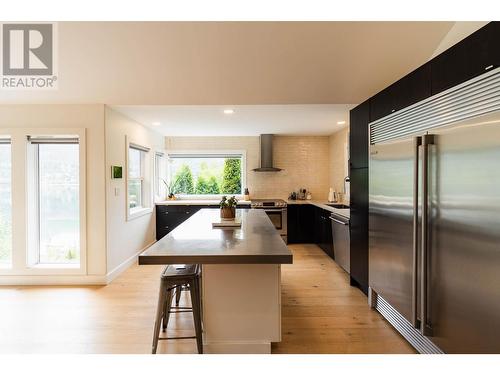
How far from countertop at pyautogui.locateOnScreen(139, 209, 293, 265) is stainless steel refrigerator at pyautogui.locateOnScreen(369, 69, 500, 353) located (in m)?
1.02

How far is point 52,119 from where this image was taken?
3.68 metres

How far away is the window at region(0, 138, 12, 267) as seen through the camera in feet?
12.4

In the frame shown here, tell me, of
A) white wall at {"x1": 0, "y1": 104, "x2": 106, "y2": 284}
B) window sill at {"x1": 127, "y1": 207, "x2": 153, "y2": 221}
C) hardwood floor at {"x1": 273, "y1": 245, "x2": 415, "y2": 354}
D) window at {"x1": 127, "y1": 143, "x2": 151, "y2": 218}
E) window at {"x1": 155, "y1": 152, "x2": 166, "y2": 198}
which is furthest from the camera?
window at {"x1": 155, "y1": 152, "x2": 166, "y2": 198}

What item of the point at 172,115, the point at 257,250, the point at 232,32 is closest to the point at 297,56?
the point at 232,32

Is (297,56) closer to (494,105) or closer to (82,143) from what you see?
(494,105)

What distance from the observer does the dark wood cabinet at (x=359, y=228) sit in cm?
315

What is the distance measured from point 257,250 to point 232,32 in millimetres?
1936

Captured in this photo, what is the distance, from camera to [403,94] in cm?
243

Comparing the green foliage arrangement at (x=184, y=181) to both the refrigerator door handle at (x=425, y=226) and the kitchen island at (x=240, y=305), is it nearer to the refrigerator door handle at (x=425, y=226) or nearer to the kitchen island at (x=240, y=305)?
the kitchen island at (x=240, y=305)

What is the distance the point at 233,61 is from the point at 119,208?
2.57m

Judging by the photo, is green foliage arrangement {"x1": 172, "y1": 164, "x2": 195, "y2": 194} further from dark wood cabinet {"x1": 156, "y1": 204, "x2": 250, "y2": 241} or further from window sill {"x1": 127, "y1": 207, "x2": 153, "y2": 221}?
window sill {"x1": 127, "y1": 207, "x2": 153, "y2": 221}

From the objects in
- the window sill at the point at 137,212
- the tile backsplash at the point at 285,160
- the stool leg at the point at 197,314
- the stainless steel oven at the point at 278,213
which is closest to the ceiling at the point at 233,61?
the window sill at the point at 137,212

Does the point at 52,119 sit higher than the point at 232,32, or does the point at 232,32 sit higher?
the point at 232,32

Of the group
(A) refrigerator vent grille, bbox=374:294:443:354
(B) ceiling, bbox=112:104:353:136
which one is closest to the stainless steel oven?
(B) ceiling, bbox=112:104:353:136
